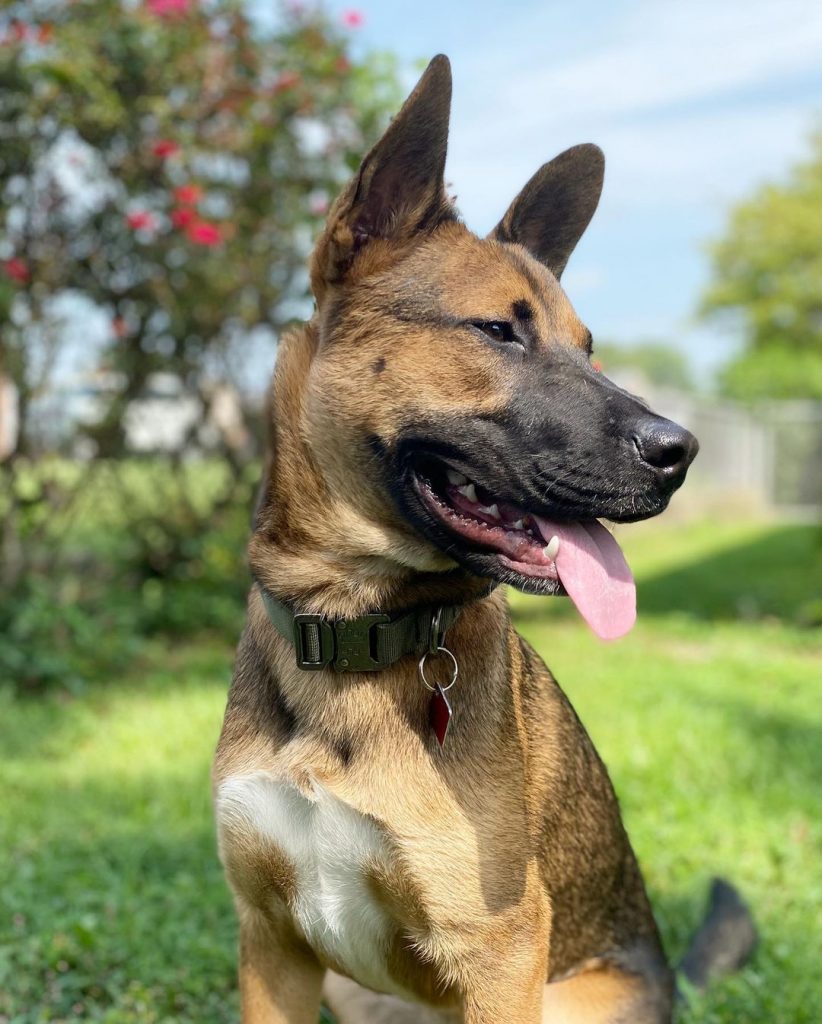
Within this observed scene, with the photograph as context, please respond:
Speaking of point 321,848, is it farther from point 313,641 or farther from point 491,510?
point 491,510

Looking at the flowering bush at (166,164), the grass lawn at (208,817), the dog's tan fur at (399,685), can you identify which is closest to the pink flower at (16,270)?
the flowering bush at (166,164)

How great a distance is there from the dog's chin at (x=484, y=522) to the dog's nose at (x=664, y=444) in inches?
3.0

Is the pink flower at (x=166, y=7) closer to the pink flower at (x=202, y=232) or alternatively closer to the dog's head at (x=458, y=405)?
the pink flower at (x=202, y=232)

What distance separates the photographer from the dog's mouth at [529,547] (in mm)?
2336

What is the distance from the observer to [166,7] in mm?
7289

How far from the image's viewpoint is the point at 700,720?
6.26 m

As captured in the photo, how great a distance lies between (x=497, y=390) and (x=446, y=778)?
2.80ft

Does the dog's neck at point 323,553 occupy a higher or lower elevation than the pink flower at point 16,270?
lower

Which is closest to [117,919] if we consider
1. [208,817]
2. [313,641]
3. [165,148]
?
[208,817]

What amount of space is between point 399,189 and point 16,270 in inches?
202

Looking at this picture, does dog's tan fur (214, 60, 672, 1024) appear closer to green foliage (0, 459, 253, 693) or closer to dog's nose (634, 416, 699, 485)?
dog's nose (634, 416, 699, 485)

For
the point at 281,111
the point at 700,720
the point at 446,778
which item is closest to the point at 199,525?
the point at 281,111

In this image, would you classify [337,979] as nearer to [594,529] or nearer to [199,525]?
[594,529]

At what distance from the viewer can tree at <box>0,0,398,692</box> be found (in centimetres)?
709
